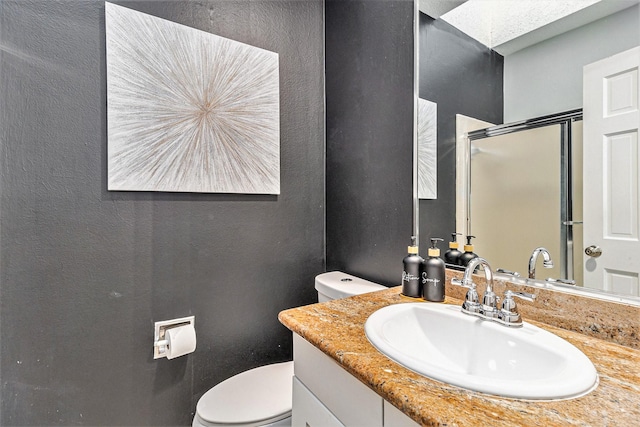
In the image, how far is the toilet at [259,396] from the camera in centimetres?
99

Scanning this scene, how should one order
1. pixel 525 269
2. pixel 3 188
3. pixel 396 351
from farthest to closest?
pixel 3 188 < pixel 525 269 < pixel 396 351

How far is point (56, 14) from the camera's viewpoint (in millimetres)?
1039

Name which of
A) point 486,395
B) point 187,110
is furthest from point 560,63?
point 187,110

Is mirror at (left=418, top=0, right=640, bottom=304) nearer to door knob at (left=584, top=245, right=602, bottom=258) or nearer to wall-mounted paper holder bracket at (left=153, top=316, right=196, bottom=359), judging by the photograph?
door knob at (left=584, top=245, right=602, bottom=258)

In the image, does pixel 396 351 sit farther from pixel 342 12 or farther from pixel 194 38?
pixel 342 12

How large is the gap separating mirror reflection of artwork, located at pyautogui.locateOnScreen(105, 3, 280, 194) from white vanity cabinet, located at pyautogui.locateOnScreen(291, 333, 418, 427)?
826mm

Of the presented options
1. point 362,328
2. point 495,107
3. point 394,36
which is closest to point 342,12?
point 394,36

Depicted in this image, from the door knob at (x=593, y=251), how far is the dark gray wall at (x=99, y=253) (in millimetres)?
1149

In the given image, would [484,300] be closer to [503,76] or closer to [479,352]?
[479,352]

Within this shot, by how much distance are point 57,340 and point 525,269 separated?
5.08 ft

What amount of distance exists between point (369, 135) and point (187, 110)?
80 cm

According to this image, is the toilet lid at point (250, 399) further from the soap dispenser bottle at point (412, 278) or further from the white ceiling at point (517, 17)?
the white ceiling at point (517, 17)

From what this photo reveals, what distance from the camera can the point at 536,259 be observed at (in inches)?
32.6

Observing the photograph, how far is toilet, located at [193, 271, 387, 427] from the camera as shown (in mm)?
988
